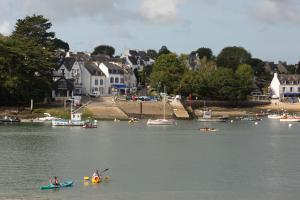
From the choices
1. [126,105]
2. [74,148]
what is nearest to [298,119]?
[126,105]

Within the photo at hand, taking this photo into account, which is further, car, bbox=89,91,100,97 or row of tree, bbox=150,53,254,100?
row of tree, bbox=150,53,254,100

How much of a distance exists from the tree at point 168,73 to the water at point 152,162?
4626 cm

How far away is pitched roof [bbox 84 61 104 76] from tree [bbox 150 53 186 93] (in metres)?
13.9

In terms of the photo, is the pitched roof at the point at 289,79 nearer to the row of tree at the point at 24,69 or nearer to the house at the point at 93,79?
the house at the point at 93,79

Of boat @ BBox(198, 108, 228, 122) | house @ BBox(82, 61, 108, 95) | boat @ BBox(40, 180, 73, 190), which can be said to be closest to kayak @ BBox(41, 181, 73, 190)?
boat @ BBox(40, 180, 73, 190)

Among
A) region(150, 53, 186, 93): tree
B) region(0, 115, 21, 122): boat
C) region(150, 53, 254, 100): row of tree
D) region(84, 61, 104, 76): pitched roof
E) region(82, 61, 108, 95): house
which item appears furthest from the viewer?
region(84, 61, 104, 76): pitched roof

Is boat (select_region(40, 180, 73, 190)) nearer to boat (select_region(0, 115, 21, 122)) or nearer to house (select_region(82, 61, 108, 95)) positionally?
boat (select_region(0, 115, 21, 122))

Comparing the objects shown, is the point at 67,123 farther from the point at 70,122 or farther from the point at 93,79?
the point at 93,79

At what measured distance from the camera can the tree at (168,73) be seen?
488ft

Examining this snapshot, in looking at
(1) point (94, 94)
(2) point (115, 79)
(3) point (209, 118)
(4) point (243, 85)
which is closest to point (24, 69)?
(1) point (94, 94)

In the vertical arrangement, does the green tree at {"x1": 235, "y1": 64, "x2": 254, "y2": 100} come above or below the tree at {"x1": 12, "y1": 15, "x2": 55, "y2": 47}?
below

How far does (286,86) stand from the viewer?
600ft

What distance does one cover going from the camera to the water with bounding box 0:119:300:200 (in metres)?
47.4

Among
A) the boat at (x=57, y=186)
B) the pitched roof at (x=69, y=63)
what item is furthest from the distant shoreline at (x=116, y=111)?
the boat at (x=57, y=186)
